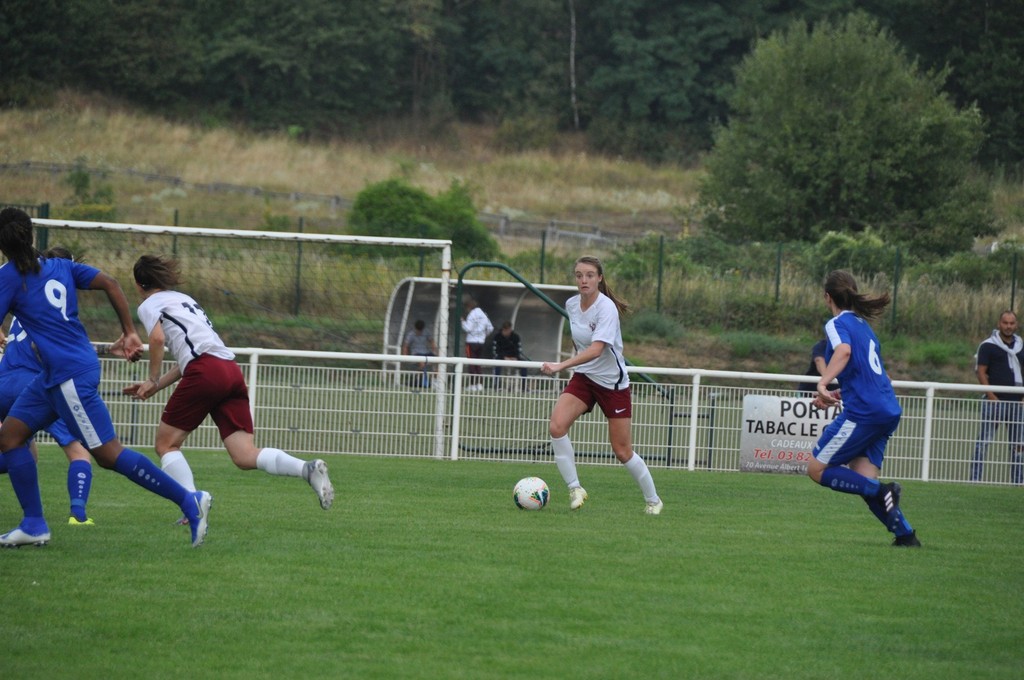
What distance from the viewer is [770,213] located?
41.2m

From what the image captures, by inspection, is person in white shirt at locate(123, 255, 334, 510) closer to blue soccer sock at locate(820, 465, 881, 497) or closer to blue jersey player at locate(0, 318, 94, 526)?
blue jersey player at locate(0, 318, 94, 526)

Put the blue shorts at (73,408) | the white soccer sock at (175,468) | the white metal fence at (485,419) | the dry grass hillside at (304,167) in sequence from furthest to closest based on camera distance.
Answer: the dry grass hillside at (304,167) < the white metal fence at (485,419) < the white soccer sock at (175,468) < the blue shorts at (73,408)

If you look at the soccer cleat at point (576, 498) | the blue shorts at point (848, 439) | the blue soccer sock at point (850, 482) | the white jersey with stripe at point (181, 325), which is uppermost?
the white jersey with stripe at point (181, 325)

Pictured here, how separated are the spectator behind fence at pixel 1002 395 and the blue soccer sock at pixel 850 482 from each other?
6427mm

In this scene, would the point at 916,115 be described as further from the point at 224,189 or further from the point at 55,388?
the point at 55,388

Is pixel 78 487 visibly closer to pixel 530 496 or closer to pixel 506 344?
pixel 530 496

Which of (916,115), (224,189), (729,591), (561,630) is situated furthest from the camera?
(224,189)

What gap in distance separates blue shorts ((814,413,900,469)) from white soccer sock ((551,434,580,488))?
2.05 m

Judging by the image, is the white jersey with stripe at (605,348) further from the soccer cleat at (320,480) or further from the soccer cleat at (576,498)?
the soccer cleat at (320,480)

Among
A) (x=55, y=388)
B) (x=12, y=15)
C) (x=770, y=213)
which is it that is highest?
(x=12, y=15)

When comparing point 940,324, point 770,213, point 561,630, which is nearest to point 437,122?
point 770,213

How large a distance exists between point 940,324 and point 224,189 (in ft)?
94.3

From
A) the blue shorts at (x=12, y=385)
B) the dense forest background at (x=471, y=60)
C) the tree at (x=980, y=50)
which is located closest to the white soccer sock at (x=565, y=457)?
the blue shorts at (x=12, y=385)

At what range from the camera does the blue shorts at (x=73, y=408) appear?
7.16 m
